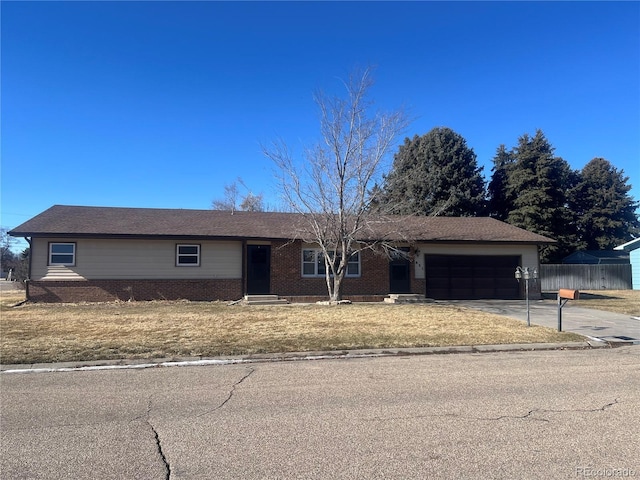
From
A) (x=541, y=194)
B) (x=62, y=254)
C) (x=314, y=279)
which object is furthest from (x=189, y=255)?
(x=541, y=194)

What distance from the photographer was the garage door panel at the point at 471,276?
2258cm

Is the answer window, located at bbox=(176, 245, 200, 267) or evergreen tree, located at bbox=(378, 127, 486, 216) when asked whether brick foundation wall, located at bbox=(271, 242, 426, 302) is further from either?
evergreen tree, located at bbox=(378, 127, 486, 216)

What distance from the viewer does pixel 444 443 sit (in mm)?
4156

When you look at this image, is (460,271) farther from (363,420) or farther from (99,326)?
(363,420)

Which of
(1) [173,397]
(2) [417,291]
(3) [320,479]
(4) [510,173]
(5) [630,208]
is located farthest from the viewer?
(5) [630,208]

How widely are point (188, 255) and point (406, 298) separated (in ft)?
32.7

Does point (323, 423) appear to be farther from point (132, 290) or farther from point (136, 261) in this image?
point (136, 261)

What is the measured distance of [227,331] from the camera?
36.1 ft

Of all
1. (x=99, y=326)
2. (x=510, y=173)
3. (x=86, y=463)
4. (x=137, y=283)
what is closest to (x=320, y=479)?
(x=86, y=463)

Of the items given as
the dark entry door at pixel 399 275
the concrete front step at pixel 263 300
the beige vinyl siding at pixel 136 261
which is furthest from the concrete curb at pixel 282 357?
the beige vinyl siding at pixel 136 261

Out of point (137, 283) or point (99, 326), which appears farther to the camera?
point (137, 283)

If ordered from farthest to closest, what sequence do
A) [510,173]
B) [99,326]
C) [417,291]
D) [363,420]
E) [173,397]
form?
1. [510,173]
2. [417,291]
3. [99,326]
4. [173,397]
5. [363,420]

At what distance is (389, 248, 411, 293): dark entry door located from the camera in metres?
22.1

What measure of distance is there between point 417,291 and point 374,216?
484 centimetres
